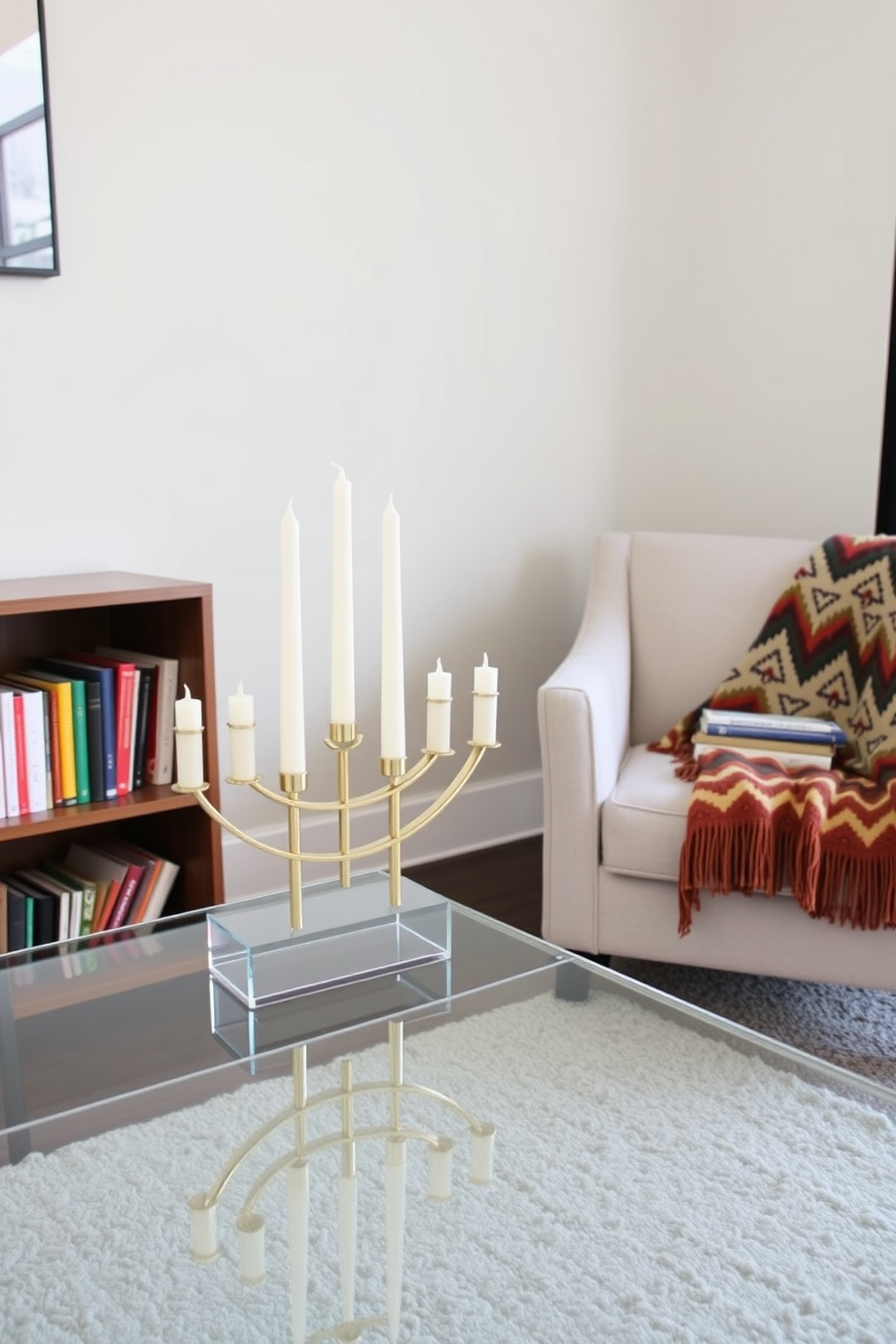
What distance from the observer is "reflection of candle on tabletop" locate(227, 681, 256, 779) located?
3.66 feet

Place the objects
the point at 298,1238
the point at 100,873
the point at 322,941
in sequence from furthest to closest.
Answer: the point at 100,873 → the point at 322,941 → the point at 298,1238

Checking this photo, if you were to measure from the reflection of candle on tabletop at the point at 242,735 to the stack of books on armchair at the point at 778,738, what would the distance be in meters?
1.24

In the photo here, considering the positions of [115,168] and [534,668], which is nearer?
[115,168]

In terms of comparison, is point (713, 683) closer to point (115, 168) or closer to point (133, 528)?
point (133, 528)

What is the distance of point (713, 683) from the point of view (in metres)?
2.49

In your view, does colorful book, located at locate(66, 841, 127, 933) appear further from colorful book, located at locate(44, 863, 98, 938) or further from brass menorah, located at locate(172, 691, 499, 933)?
brass menorah, located at locate(172, 691, 499, 933)

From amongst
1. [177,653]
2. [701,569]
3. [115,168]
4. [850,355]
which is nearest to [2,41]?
[115,168]

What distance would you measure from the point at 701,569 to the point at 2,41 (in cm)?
156

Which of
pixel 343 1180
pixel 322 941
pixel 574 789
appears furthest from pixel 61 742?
pixel 343 1180

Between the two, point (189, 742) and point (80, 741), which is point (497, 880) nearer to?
point (80, 741)

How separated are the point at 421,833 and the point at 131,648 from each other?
91 cm

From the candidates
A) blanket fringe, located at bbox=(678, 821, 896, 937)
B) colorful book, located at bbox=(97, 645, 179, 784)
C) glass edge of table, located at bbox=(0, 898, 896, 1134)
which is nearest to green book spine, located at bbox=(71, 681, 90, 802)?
colorful book, located at bbox=(97, 645, 179, 784)

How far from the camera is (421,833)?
9.32 feet

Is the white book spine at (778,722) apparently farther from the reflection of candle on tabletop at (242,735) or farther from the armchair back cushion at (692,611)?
the reflection of candle on tabletop at (242,735)
